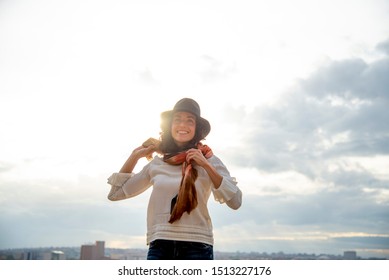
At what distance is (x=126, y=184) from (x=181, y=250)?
35 centimetres

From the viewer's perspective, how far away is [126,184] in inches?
61.1

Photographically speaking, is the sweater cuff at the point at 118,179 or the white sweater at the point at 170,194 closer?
the white sweater at the point at 170,194

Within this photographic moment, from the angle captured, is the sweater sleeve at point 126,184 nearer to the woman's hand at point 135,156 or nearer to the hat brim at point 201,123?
the woman's hand at point 135,156

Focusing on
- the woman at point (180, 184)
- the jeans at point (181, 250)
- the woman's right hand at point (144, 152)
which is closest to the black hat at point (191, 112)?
the woman at point (180, 184)

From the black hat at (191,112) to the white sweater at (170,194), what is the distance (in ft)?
0.41

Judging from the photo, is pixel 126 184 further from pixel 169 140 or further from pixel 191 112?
pixel 191 112

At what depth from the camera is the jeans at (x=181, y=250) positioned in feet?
4.47

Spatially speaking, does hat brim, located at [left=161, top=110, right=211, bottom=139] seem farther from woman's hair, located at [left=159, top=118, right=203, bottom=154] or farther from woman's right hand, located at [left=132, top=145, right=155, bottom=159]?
woman's right hand, located at [left=132, top=145, right=155, bottom=159]

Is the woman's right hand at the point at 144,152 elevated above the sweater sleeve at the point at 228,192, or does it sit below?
above
